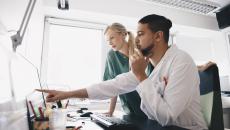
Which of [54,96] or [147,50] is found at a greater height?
[147,50]

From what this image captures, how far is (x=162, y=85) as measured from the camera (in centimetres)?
107

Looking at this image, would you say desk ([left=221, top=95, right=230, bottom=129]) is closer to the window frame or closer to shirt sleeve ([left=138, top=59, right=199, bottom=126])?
the window frame

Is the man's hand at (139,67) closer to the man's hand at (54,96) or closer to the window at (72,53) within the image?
the man's hand at (54,96)

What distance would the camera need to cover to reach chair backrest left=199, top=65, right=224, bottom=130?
1078 millimetres

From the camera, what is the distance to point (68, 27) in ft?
9.81

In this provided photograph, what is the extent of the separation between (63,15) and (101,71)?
101 centimetres

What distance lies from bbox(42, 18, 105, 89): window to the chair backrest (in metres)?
2.01

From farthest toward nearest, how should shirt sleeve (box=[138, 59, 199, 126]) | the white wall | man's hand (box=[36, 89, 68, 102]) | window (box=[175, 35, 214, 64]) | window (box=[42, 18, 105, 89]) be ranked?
window (box=[175, 35, 214, 64]) < window (box=[42, 18, 105, 89]) < the white wall < man's hand (box=[36, 89, 68, 102]) < shirt sleeve (box=[138, 59, 199, 126])

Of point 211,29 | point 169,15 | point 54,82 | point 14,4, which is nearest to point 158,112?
point 14,4

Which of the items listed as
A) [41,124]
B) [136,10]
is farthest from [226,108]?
[41,124]

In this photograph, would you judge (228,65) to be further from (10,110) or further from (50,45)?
(10,110)

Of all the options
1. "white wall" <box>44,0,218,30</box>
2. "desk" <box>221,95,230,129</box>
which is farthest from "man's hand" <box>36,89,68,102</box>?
"desk" <box>221,95,230,129</box>

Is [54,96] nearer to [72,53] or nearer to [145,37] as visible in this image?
[145,37]

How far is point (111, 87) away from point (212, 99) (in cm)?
65
